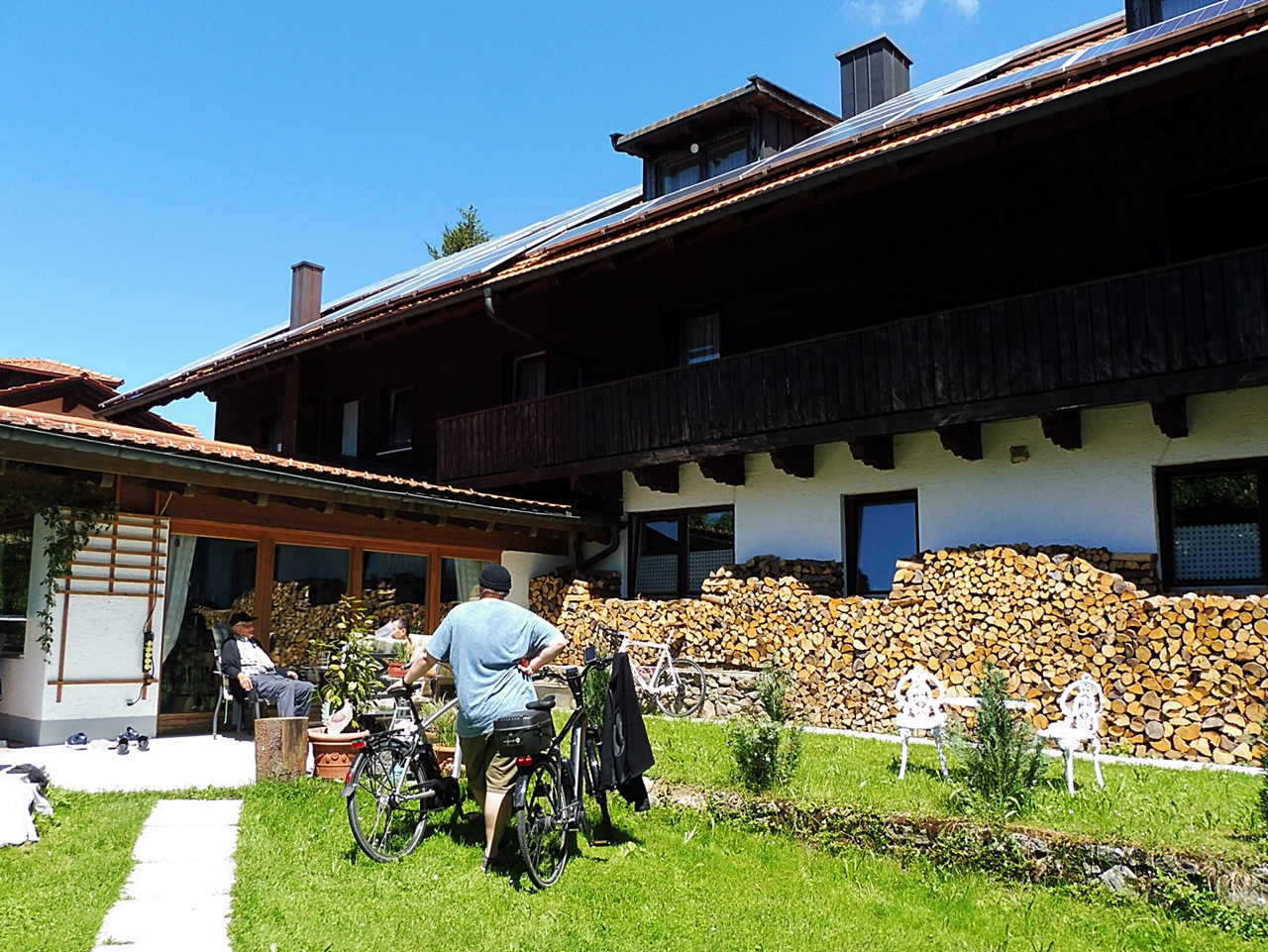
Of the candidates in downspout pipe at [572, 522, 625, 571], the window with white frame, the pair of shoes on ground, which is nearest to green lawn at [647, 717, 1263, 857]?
the pair of shoes on ground

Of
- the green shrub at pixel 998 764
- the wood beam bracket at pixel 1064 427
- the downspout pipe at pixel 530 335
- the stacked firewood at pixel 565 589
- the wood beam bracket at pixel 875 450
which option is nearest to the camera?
the green shrub at pixel 998 764

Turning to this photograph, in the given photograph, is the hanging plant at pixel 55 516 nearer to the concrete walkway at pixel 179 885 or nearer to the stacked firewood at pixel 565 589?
the concrete walkway at pixel 179 885

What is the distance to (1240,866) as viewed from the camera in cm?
509

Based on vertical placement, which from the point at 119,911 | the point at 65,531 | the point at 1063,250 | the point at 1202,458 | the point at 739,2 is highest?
the point at 739,2

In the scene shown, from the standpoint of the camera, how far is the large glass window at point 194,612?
1050cm

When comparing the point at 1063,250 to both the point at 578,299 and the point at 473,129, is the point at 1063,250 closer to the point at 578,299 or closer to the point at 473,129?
the point at 578,299

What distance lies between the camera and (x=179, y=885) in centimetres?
539

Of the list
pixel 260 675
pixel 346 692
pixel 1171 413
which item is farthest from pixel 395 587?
pixel 1171 413

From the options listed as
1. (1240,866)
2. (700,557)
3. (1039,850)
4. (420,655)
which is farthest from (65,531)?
(1240,866)

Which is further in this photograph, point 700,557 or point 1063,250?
point 700,557

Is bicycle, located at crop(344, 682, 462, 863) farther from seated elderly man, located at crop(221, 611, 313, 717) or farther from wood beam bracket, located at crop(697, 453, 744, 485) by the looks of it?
wood beam bracket, located at crop(697, 453, 744, 485)

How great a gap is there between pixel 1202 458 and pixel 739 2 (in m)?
9.52

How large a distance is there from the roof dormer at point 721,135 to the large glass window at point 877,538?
19.1 feet

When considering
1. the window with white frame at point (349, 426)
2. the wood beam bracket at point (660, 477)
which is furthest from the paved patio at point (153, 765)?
the window with white frame at point (349, 426)
